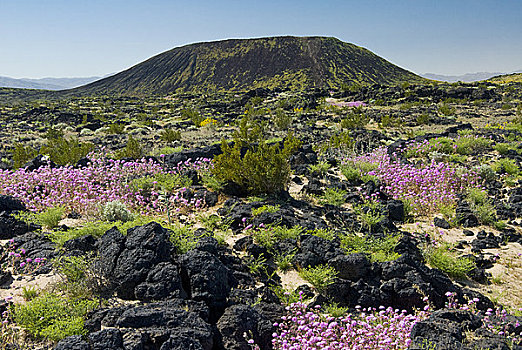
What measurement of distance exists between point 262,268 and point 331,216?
258 cm

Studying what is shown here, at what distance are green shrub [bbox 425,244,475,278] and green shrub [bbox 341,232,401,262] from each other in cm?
59

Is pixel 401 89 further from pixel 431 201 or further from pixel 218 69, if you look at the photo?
pixel 218 69

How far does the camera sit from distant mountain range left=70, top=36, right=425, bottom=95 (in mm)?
79750

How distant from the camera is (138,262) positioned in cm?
383

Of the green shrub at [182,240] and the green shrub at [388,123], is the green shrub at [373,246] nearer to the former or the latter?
the green shrub at [182,240]

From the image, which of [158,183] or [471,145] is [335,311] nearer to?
[158,183]

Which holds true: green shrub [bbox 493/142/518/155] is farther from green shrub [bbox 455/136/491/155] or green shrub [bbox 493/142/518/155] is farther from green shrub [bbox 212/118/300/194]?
green shrub [bbox 212/118/300/194]

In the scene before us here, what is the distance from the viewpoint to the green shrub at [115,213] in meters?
5.75

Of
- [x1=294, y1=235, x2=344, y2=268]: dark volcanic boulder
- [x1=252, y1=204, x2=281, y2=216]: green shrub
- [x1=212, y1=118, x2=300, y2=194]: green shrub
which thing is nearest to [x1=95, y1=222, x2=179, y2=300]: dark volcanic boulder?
[x1=294, y1=235, x2=344, y2=268]: dark volcanic boulder

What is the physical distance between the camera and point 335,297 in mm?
4270

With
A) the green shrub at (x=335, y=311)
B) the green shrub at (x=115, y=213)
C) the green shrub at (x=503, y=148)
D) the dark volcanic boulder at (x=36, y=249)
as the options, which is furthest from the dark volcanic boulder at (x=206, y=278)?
the green shrub at (x=503, y=148)

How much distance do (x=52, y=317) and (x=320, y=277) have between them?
3182mm

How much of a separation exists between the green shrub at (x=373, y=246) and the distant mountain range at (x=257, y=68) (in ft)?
230

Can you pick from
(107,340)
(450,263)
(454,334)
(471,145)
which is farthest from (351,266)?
(471,145)
